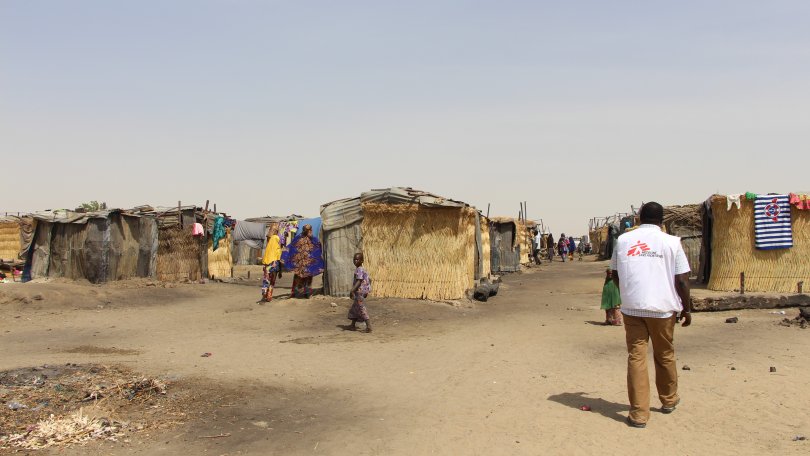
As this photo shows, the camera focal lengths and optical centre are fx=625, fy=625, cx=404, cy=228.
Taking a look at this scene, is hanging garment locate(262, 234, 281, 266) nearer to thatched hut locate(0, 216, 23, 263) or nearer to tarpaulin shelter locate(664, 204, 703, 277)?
tarpaulin shelter locate(664, 204, 703, 277)

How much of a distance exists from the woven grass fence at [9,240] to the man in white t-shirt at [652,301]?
80.2ft

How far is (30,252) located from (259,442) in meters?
16.6

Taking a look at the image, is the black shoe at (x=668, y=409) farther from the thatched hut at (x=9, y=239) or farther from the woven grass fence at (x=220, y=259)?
the thatched hut at (x=9, y=239)

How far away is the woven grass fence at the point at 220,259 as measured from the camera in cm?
2146

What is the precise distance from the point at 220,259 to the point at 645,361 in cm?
1913

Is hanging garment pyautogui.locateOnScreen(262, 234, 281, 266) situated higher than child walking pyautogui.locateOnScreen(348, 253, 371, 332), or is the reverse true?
hanging garment pyautogui.locateOnScreen(262, 234, 281, 266)

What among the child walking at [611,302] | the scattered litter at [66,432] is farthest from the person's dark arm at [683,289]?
the child walking at [611,302]

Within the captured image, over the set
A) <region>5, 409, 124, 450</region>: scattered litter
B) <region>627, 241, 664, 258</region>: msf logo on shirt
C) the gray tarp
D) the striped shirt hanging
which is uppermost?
the striped shirt hanging

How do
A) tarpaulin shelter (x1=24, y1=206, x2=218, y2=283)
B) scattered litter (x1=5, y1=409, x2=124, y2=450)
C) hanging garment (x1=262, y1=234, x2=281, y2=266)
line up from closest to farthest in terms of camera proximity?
scattered litter (x1=5, y1=409, x2=124, y2=450) < hanging garment (x1=262, y1=234, x2=281, y2=266) < tarpaulin shelter (x1=24, y1=206, x2=218, y2=283)

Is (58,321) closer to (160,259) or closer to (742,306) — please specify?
(160,259)

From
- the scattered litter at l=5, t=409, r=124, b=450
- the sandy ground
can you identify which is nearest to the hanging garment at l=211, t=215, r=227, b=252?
the sandy ground

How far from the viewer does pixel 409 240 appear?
14.1 m

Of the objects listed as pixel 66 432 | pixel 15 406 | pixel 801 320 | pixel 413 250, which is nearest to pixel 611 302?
pixel 801 320

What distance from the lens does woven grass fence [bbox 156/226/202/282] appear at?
19453 millimetres
